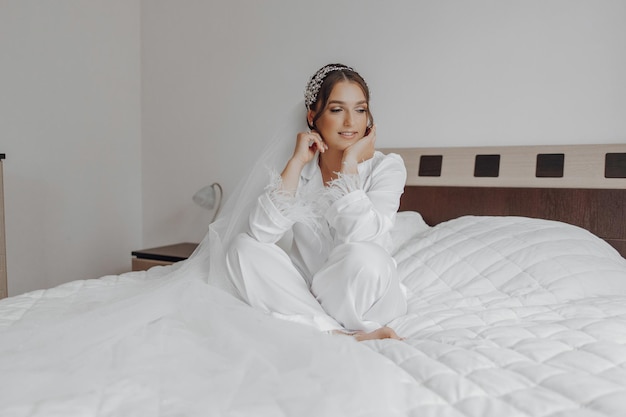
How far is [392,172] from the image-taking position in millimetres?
1685

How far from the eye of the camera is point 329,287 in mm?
1428

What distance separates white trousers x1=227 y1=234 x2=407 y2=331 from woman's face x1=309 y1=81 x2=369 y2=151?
1.35 feet

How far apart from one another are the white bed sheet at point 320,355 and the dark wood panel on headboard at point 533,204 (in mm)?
372

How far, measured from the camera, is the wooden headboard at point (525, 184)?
6.67 ft

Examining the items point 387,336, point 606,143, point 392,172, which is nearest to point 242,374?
point 387,336

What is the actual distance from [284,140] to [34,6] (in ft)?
5.22

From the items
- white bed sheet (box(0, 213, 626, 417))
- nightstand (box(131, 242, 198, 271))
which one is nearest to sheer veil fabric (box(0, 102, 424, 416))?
white bed sheet (box(0, 213, 626, 417))

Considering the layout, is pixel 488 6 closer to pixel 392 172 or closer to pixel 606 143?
pixel 606 143

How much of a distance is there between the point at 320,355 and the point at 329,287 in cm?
45

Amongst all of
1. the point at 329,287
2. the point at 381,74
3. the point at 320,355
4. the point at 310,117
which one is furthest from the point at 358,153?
the point at 381,74

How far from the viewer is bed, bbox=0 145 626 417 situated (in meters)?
0.84

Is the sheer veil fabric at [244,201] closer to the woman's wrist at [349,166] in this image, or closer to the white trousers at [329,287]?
the white trousers at [329,287]

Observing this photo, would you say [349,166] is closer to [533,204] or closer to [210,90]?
[533,204]

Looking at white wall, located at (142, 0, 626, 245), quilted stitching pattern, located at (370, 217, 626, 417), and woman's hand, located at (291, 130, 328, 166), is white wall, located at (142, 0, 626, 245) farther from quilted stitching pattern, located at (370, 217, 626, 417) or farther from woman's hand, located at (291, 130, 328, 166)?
woman's hand, located at (291, 130, 328, 166)
